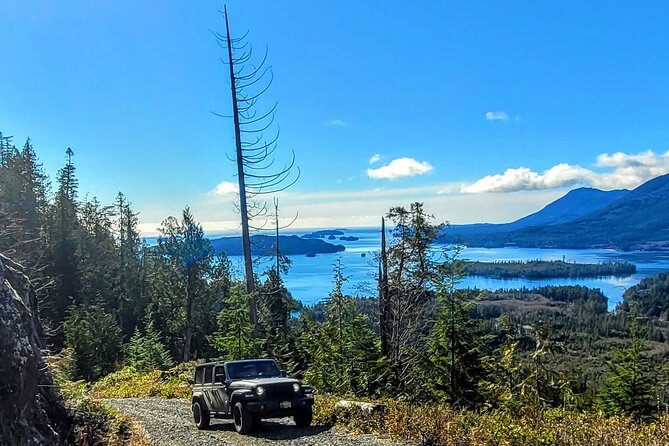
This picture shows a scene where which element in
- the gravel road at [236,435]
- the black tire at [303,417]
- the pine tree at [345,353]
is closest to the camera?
the gravel road at [236,435]

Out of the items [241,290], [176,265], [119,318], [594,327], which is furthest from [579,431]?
[594,327]

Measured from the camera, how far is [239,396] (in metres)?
12.3

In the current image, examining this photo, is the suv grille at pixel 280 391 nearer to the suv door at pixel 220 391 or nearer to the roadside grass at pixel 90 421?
the suv door at pixel 220 391

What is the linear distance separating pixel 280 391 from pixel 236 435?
1.34 m

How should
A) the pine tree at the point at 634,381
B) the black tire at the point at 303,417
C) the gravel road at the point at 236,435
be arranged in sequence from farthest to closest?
1. the pine tree at the point at 634,381
2. the black tire at the point at 303,417
3. the gravel road at the point at 236,435

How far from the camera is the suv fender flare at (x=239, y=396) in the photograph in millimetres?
12177

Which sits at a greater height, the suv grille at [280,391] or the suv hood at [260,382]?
the suv hood at [260,382]

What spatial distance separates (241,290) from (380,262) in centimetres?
661

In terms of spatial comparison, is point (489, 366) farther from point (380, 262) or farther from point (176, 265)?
point (176, 265)

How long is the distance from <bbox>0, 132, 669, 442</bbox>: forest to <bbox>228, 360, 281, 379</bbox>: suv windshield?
414cm

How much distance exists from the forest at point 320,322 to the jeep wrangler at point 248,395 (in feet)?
13.0

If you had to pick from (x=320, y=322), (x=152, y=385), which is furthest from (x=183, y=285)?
(x=152, y=385)

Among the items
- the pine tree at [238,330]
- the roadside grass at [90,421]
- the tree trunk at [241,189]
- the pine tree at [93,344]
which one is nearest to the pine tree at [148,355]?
the pine tree at [93,344]

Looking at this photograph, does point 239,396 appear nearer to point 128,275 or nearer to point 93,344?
point 93,344
